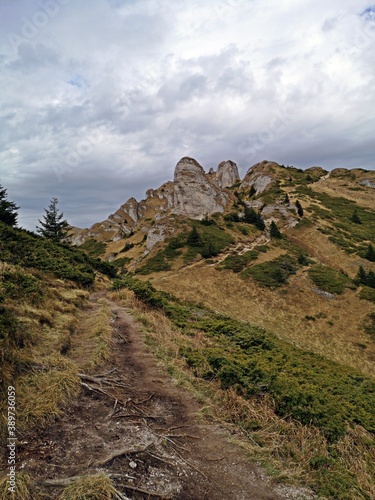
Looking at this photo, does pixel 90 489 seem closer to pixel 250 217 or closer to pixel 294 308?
pixel 294 308

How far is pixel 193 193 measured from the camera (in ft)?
204

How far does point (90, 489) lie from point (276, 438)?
170 inches

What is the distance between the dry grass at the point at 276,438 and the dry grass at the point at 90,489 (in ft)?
9.69

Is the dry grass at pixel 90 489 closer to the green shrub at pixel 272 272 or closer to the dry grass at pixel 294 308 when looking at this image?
the dry grass at pixel 294 308

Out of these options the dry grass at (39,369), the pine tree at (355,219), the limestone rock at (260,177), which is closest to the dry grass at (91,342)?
the dry grass at (39,369)

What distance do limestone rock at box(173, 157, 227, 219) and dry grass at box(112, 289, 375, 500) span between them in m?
53.6

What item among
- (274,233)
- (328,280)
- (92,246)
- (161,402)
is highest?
(92,246)

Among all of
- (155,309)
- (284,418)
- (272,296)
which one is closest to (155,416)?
(284,418)

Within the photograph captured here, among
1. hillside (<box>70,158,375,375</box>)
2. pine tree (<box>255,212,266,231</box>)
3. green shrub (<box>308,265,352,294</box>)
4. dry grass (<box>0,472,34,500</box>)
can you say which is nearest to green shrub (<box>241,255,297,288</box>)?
hillside (<box>70,158,375,375</box>)

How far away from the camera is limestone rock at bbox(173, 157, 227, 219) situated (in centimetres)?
6192

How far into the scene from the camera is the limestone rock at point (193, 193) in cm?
6192

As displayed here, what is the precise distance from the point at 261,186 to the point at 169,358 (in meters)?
89.8

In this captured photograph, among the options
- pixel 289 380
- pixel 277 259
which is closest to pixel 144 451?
pixel 289 380

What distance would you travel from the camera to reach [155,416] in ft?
22.1
